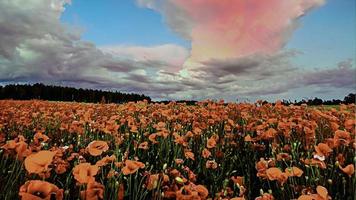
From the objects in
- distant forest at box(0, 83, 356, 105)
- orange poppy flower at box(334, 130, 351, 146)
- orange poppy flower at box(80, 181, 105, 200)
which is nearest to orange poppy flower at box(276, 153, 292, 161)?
orange poppy flower at box(334, 130, 351, 146)

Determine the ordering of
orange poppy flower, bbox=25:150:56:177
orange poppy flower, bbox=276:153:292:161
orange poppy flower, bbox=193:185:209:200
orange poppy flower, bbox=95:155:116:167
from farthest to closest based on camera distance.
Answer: orange poppy flower, bbox=276:153:292:161, orange poppy flower, bbox=95:155:116:167, orange poppy flower, bbox=193:185:209:200, orange poppy flower, bbox=25:150:56:177

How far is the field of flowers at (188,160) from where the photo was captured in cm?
309

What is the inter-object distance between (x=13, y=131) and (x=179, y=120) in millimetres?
3722

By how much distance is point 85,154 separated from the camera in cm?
536

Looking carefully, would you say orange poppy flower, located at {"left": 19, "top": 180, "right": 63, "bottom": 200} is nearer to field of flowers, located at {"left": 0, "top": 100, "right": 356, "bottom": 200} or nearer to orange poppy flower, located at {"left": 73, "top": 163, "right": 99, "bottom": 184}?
field of flowers, located at {"left": 0, "top": 100, "right": 356, "bottom": 200}

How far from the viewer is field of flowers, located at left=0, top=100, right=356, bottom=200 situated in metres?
3.09

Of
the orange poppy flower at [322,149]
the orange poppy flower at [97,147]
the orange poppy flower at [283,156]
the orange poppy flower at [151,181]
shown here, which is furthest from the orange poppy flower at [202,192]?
the orange poppy flower at [283,156]

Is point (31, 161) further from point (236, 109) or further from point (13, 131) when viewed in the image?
point (236, 109)

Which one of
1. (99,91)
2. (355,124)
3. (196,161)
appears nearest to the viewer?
(355,124)

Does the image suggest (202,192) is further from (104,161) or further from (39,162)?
(39,162)

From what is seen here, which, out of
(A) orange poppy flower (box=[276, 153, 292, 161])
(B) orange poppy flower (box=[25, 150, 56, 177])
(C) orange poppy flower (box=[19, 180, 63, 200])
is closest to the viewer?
(C) orange poppy flower (box=[19, 180, 63, 200])

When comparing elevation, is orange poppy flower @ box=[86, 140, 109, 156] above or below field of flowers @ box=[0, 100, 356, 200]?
above

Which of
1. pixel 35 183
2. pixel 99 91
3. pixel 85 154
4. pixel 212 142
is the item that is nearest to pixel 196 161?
pixel 212 142

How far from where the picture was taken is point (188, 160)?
5.65 metres
